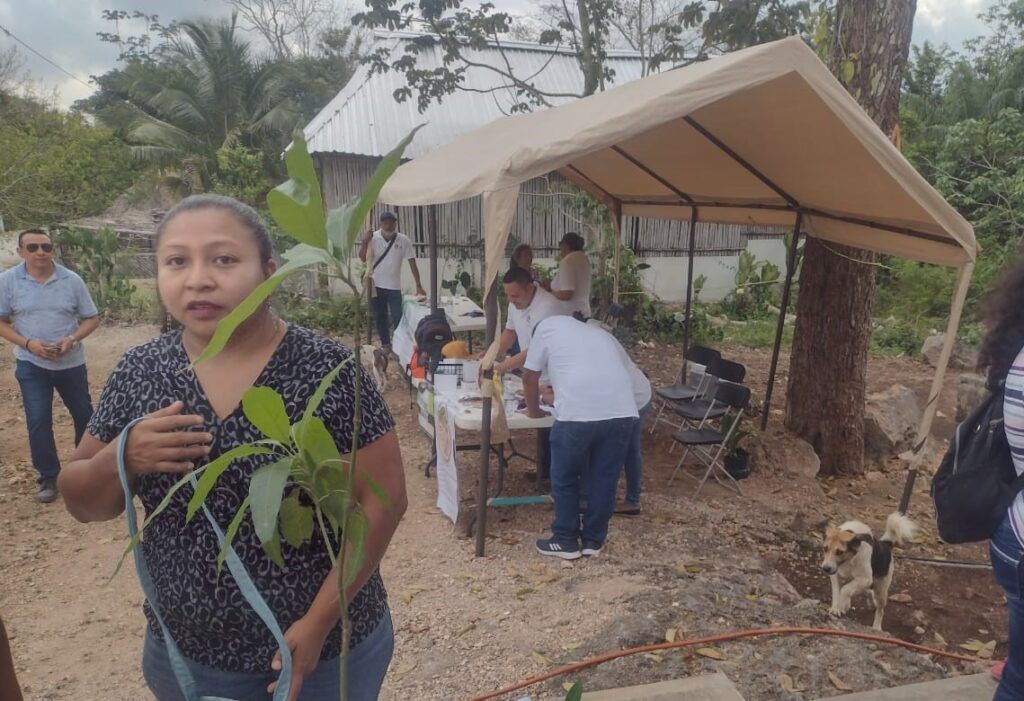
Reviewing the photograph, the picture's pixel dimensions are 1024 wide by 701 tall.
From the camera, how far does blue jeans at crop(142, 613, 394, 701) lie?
128cm

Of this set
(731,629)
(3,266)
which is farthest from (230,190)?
(731,629)

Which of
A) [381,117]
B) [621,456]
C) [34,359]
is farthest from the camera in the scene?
[381,117]

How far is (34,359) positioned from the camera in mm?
4402

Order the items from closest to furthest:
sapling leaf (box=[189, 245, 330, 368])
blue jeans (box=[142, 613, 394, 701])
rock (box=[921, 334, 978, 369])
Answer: sapling leaf (box=[189, 245, 330, 368]) → blue jeans (box=[142, 613, 394, 701]) → rock (box=[921, 334, 978, 369])

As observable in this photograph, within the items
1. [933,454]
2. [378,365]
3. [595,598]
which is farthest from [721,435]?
[378,365]

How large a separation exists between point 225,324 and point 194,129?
18.8 metres

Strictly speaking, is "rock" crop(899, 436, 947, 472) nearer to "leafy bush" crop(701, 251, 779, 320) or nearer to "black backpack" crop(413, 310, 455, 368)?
"black backpack" crop(413, 310, 455, 368)

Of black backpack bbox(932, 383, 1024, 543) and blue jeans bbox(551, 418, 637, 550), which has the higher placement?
black backpack bbox(932, 383, 1024, 543)

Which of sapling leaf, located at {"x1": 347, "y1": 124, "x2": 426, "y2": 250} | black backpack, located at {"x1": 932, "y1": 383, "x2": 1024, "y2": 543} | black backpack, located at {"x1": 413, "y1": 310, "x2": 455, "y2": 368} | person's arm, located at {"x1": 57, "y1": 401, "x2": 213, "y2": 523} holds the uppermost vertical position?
sapling leaf, located at {"x1": 347, "y1": 124, "x2": 426, "y2": 250}

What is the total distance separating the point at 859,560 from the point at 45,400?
201 inches

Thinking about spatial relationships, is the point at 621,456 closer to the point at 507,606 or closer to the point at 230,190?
the point at 507,606

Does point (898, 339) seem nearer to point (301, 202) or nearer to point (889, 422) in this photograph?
point (889, 422)

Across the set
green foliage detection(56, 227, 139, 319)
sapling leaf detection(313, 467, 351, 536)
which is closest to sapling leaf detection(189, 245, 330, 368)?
sapling leaf detection(313, 467, 351, 536)

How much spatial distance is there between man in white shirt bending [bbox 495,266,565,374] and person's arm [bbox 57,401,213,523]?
331cm
